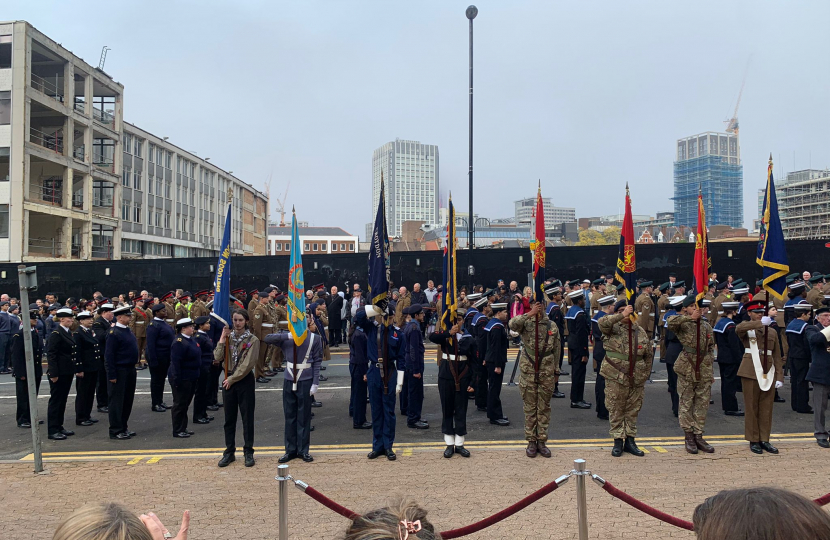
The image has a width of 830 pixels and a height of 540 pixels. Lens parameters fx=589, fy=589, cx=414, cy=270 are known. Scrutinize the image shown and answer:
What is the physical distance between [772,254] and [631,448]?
3.91 m

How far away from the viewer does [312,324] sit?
1116 cm

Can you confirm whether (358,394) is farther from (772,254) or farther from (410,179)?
(410,179)

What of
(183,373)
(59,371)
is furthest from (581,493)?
(59,371)

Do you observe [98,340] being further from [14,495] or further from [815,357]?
[815,357]

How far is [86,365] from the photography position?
10297 millimetres

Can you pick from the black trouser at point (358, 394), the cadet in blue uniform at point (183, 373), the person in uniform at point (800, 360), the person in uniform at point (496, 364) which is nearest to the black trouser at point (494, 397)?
the person in uniform at point (496, 364)

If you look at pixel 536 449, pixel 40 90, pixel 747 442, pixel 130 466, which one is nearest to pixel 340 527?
pixel 536 449

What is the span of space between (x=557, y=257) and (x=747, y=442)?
694 inches

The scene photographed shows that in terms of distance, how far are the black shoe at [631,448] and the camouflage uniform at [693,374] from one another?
30.0 inches

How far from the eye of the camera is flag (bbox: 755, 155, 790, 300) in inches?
358

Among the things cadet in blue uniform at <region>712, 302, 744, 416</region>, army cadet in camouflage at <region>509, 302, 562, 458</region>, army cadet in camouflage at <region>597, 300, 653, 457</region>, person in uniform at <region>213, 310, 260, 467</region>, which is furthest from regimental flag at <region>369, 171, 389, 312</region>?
cadet in blue uniform at <region>712, 302, 744, 416</region>

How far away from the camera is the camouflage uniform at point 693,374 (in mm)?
8422

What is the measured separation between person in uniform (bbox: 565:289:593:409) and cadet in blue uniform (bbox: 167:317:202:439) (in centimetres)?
686

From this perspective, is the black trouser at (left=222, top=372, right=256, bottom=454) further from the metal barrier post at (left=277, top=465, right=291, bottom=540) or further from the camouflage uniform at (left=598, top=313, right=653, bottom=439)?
the camouflage uniform at (left=598, top=313, right=653, bottom=439)
